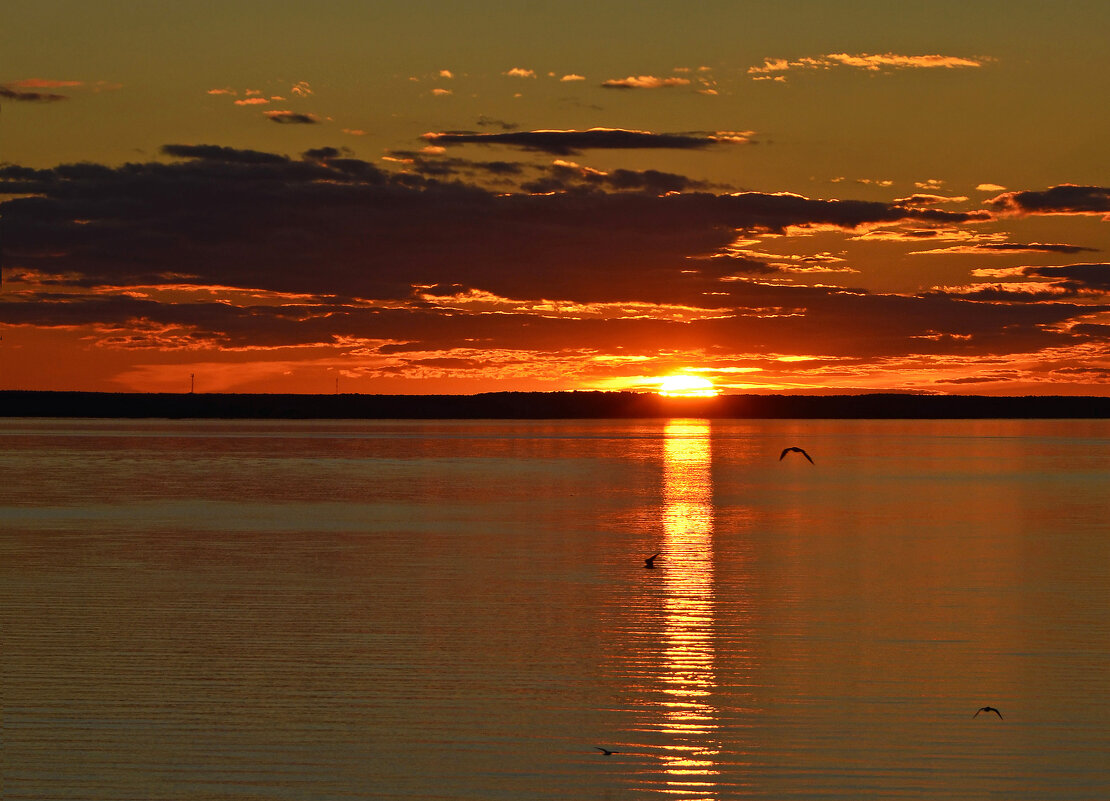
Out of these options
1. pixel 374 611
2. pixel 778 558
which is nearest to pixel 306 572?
pixel 374 611

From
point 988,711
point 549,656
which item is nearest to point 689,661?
point 549,656

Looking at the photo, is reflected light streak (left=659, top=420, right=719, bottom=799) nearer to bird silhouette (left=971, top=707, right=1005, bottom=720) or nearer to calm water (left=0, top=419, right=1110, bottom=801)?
calm water (left=0, top=419, right=1110, bottom=801)

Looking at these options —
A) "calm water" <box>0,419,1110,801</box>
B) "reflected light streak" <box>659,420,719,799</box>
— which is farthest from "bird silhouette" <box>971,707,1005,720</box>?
"reflected light streak" <box>659,420,719,799</box>

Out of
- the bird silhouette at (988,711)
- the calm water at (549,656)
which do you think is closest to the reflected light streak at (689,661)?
the calm water at (549,656)

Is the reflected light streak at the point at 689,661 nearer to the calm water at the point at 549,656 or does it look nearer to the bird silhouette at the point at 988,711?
the calm water at the point at 549,656

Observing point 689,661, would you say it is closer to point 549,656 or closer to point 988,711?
point 549,656

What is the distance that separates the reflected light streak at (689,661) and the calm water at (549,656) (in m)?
0.08

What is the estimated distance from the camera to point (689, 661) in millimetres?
22031

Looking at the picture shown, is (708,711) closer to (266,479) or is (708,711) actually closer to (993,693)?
(993,693)

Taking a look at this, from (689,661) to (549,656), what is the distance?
240 cm

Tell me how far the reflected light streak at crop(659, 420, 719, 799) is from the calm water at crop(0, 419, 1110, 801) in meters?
0.08

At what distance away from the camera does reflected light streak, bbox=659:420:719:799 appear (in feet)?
52.4

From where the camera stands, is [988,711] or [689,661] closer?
[988,711]

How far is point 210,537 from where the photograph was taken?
41.4 meters
